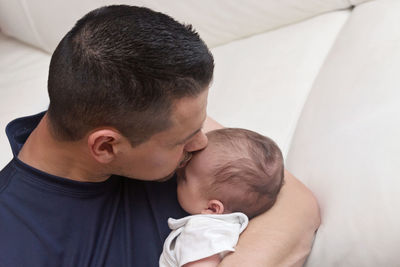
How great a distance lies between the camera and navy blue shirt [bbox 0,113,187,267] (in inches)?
37.5

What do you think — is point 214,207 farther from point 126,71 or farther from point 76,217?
point 126,71

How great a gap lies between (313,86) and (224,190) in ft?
1.87

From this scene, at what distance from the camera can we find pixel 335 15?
1.71 metres

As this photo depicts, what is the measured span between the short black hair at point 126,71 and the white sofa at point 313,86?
17.2 inches

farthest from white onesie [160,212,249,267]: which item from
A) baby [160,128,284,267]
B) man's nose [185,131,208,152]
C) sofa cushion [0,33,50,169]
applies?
sofa cushion [0,33,50,169]

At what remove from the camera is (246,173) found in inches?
42.0

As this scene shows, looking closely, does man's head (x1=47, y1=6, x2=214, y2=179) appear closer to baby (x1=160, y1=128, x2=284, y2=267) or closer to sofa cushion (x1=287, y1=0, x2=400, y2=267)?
baby (x1=160, y1=128, x2=284, y2=267)

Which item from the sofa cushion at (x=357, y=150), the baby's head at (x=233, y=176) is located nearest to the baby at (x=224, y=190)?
the baby's head at (x=233, y=176)

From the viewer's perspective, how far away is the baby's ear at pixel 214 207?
1.09 meters

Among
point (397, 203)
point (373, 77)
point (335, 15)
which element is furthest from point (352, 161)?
point (335, 15)

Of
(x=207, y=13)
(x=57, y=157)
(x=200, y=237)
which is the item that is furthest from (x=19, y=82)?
(x=200, y=237)

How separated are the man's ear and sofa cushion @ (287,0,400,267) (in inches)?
20.7

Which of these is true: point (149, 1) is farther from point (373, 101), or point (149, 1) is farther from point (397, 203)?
point (397, 203)

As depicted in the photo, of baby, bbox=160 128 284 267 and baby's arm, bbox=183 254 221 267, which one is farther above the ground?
baby, bbox=160 128 284 267
